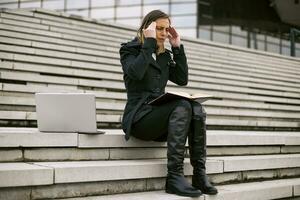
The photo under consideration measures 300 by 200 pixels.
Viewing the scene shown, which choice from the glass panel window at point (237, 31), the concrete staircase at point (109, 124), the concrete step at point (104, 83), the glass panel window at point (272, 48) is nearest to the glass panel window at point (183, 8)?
the glass panel window at point (237, 31)

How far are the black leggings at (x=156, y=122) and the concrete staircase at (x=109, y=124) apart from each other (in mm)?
134

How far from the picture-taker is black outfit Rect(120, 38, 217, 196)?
2.76m

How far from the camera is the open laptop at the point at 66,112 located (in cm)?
283

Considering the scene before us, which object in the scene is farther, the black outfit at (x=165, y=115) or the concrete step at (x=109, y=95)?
the concrete step at (x=109, y=95)

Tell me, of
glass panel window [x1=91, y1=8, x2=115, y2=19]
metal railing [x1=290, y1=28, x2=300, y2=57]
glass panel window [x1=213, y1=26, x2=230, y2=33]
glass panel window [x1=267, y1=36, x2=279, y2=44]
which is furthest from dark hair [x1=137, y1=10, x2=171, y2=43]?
glass panel window [x1=267, y1=36, x2=279, y2=44]

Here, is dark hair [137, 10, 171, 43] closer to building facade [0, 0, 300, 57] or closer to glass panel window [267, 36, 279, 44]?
building facade [0, 0, 300, 57]

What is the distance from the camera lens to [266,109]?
673cm

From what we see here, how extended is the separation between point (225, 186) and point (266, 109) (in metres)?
3.62

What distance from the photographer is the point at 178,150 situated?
2746mm

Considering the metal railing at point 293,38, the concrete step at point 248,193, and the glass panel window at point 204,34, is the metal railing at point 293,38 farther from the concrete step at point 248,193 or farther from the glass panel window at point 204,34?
the concrete step at point 248,193

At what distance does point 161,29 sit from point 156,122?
0.76 meters

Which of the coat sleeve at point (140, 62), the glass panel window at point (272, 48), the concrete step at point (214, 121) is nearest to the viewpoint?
the coat sleeve at point (140, 62)

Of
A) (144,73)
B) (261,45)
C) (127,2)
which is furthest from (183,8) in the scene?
(144,73)

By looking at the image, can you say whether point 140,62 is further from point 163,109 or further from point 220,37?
point 220,37
